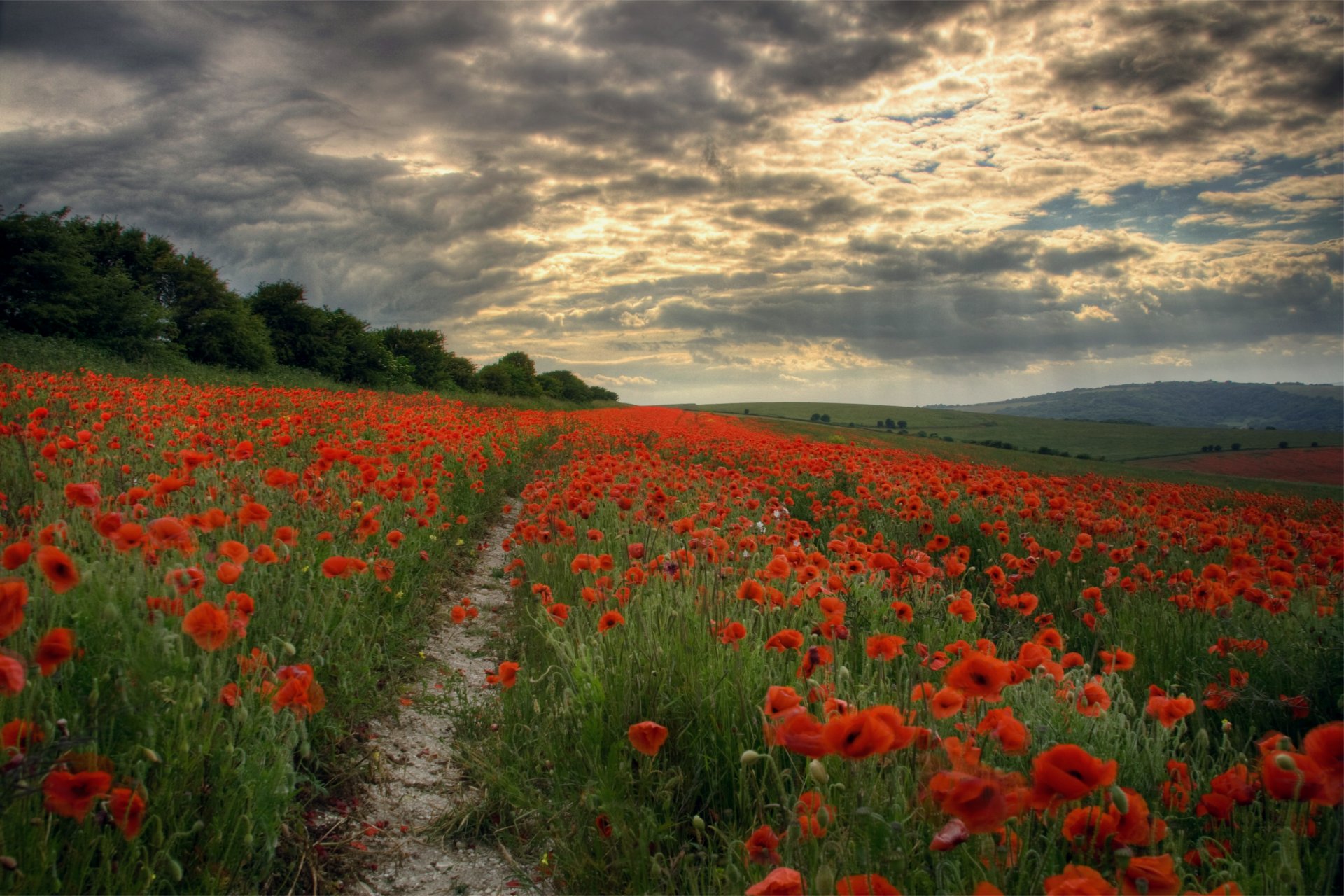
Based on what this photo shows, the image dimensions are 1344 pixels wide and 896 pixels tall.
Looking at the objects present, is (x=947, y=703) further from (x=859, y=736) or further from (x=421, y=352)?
(x=421, y=352)

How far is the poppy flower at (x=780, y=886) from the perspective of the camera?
135cm

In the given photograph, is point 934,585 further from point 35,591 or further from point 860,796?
point 35,591

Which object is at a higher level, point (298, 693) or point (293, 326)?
point (293, 326)

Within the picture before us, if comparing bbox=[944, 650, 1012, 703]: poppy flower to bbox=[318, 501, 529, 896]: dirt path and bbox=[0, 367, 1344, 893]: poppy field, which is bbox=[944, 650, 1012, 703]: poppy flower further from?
bbox=[318, 501, 529, 896]: dirt path

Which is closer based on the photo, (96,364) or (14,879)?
(14,879)

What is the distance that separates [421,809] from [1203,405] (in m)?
88.4

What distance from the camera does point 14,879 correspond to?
1.94m

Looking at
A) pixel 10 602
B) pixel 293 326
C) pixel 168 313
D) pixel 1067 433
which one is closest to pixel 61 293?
pixel 168 313

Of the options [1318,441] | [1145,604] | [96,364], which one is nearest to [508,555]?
[1145,604]

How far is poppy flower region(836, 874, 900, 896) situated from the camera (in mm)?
1468

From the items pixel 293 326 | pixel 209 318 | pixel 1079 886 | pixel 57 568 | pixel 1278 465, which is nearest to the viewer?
pixel 1079 886

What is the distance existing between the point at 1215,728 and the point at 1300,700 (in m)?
0.79

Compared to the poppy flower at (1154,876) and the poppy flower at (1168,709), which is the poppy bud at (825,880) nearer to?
the poppy flower at (1154,876)

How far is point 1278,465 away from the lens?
2219 cm
